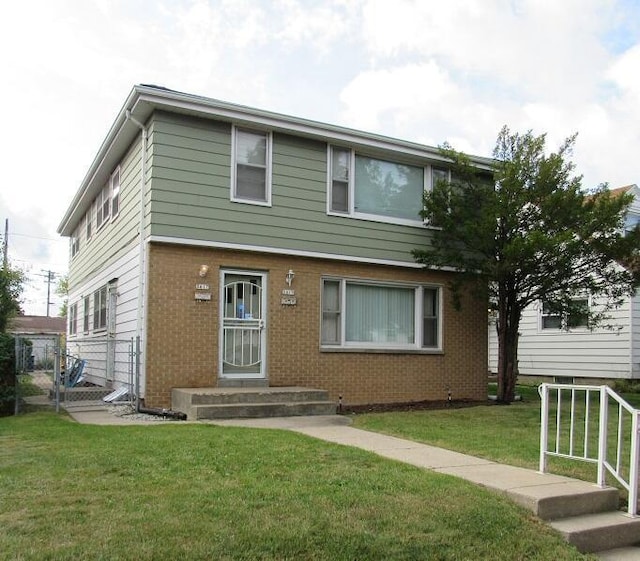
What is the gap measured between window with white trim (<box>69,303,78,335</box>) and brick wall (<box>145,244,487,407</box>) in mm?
10412

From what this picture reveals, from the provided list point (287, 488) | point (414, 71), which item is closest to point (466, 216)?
point (414, 71)

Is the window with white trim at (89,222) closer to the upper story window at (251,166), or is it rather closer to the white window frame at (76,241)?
the white window frame at (76,241)

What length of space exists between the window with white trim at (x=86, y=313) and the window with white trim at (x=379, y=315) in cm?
794

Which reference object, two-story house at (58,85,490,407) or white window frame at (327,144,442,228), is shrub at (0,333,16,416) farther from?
white window frame at (327,144,442,228)

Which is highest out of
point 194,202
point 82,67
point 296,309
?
point 82,67

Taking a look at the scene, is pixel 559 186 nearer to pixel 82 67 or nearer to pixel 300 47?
pixel 300 47

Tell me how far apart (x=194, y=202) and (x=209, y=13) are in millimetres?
3180

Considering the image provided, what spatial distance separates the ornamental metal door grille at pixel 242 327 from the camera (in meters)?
11.5

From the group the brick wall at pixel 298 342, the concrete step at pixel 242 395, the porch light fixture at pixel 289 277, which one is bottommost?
the concrete step at pixel 242 395

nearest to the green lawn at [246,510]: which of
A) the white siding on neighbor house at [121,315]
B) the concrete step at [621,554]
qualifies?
the concrete step at [621,554]

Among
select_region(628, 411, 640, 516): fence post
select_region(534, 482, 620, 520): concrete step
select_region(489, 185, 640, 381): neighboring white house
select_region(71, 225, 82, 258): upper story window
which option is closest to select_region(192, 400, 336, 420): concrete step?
select_region(534, 482, 620, 520): concrete step

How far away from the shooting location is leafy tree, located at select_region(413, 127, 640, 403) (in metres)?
12.0

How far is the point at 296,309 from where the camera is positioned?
12086 mm

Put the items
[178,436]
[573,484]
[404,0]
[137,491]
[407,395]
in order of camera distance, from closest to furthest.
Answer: [137,491]
[573,484]
[178,436]
[404,0]
[407,395]
